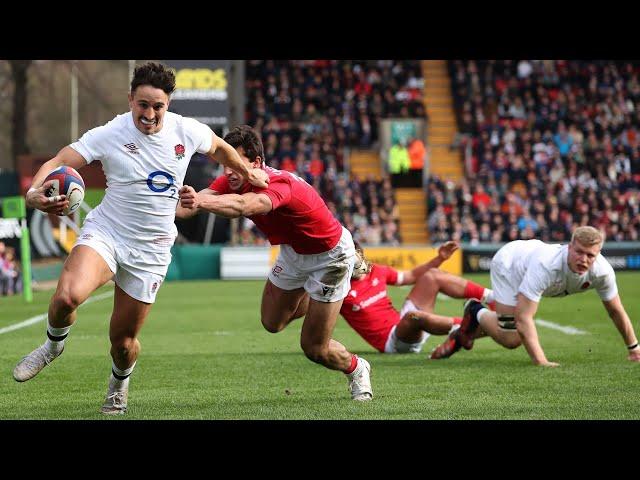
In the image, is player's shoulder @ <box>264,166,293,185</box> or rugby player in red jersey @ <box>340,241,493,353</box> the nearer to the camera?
player's shoulder @ <box>264,166,293,185</box>

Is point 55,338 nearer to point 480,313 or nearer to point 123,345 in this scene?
point 123,345

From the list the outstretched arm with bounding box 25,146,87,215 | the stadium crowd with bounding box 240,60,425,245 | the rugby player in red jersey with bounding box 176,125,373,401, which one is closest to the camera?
the outstretched arm with bounding box 25,146,87,215

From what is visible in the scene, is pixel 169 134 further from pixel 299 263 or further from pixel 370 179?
pixel 370 179

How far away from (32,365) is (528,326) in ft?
14.6

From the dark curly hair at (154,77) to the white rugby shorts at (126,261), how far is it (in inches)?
38.5

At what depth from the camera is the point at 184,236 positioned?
105 ft

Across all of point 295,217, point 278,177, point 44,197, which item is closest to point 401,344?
point 295,217

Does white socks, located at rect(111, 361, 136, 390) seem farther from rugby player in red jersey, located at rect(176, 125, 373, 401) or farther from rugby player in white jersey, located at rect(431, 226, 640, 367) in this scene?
rugby player in white jersey, located at rect(431, 226, 640, 367)

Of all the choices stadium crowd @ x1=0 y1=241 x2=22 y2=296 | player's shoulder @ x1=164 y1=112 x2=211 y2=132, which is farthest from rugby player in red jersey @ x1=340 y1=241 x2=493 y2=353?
stadium crowd @ x1=0 y1=241 x2=22 y2=296

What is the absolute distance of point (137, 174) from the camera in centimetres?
712

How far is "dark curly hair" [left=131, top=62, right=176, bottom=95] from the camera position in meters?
6.94

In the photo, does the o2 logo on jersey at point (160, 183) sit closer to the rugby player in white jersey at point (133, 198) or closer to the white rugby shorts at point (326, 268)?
the rugby player in white jersey at point (133, 198)

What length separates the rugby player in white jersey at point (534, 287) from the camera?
9.35m

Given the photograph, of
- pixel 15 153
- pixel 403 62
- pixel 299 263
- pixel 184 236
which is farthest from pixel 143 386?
pixel 15 153
